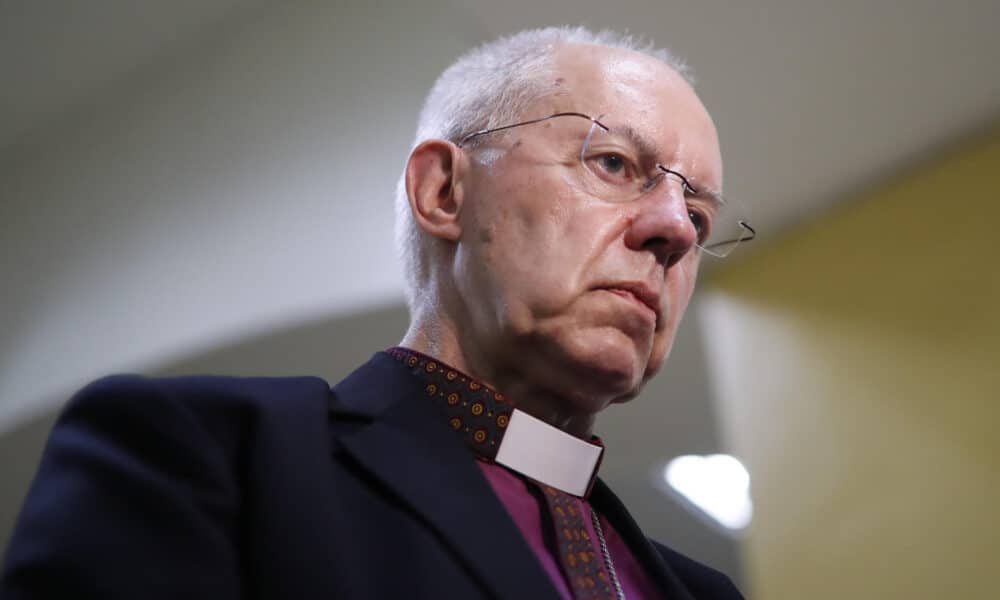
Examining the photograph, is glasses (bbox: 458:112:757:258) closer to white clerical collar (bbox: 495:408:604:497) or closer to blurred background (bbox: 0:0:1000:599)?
white clerical collar (bbox: 495:408:604:497)

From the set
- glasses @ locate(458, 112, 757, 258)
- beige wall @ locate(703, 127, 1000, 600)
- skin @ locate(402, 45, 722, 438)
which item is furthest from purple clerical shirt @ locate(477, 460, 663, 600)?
beige wall @ locate(703, 127, 1000, 600)

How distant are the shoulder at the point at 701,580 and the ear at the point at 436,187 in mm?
613

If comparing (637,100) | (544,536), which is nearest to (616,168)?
(637,100)

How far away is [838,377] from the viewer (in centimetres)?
234

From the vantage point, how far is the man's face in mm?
1287

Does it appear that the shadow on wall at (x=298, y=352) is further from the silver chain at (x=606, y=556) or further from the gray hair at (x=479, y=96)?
the silver chain at (x=606, y=556)

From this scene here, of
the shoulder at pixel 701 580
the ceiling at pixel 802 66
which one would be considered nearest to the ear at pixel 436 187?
the shoulder at pixel 701 580

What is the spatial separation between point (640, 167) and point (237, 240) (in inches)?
61.4

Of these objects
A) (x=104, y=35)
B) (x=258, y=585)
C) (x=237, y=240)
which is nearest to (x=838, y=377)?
(x=237, y=240)

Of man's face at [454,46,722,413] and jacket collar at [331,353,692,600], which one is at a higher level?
man's face at [454,46,722,413]

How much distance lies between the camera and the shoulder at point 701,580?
61.4 inches

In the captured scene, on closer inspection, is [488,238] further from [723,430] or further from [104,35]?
[104,35]

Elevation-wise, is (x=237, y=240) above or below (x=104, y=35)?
below

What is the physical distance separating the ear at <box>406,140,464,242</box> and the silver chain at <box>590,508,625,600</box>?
0.43m
